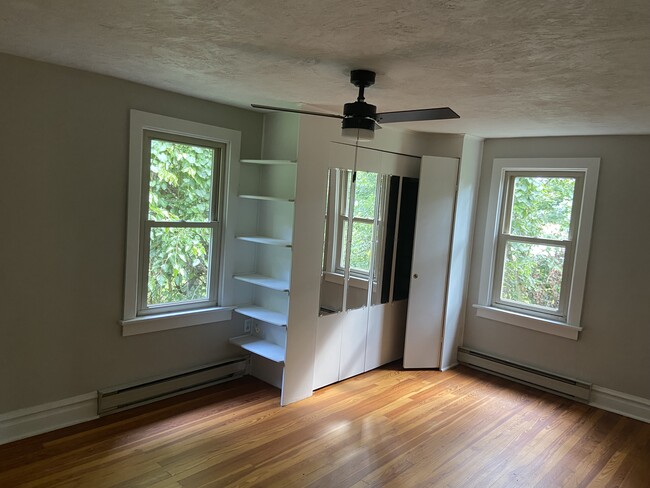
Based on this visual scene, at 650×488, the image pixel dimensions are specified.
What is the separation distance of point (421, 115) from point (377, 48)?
394 millimetres

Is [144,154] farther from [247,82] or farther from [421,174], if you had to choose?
[421,174]

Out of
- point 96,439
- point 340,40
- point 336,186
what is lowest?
point 96,439

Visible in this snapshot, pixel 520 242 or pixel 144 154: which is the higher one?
pixel 144 154

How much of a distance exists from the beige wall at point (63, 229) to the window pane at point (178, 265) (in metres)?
0.27

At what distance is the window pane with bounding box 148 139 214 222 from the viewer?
3318 mm

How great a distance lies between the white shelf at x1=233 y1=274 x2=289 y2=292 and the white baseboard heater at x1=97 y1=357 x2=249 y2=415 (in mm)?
717

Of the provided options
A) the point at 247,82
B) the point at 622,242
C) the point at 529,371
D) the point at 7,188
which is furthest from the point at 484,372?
the point at 7,188

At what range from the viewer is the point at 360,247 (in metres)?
4.02

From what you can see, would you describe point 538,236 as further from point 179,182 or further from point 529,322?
point 179,182

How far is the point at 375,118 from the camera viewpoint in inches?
91.4

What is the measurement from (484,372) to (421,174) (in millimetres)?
2034

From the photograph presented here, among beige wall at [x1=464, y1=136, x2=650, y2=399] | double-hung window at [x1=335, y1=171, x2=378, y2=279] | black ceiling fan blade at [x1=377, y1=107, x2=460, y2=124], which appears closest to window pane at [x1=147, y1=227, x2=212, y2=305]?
double-hung window at [x1=335, y1=171, x2=378, y2=279]

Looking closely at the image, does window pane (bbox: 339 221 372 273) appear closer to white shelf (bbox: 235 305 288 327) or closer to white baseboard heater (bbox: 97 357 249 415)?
white shelf (bbox: 235 305 288 327)

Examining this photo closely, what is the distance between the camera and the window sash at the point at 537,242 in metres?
4.02
